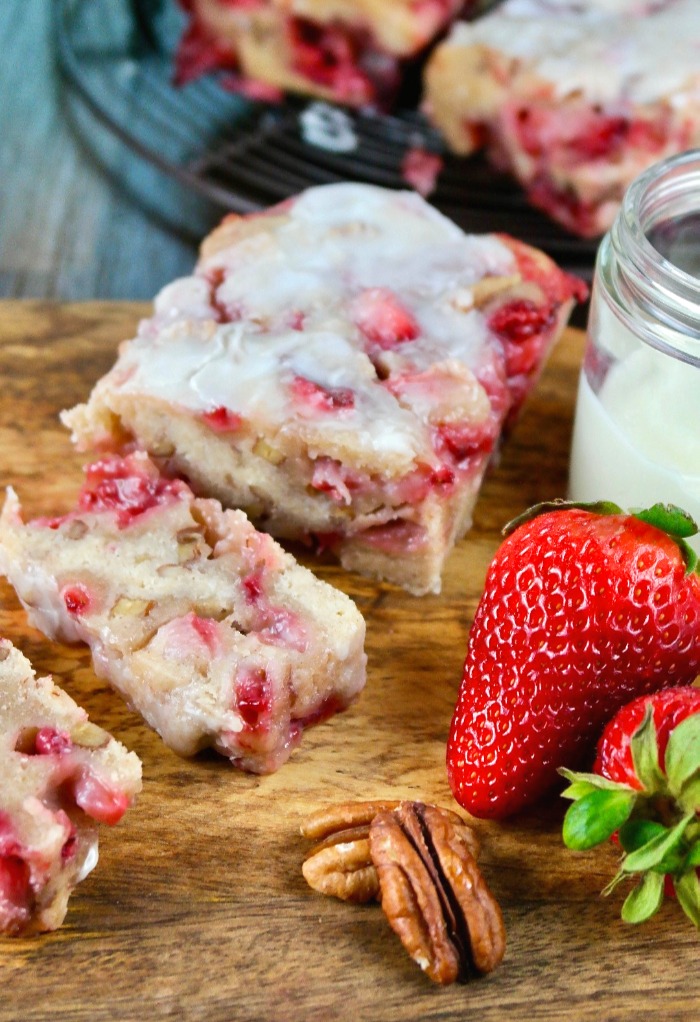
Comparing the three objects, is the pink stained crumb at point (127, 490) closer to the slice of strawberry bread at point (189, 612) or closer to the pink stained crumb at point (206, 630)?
the slice of strawberry bread at point (189, 612)

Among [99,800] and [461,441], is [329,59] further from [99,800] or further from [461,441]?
[99,800]

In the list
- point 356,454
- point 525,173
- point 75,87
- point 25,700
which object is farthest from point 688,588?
point 75,87

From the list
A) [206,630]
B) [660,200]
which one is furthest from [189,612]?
[660,200]

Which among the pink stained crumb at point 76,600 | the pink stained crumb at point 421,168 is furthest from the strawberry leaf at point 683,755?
the pink stained crumb at point 421,168

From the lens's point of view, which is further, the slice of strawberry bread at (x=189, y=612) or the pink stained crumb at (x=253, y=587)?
the pink stained crumb at (x=253, y=587)

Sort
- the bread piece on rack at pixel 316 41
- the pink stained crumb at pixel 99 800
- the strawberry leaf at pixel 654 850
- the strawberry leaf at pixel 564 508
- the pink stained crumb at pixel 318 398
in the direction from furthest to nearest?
the bread piece on rack at pixel 316 41
the pink stained crumb at pixel 318 398
the strawberry leaf at pixel 564 508
the pink stained crumb at pixel 99 800
the strawberry leaf at pixel 654 850

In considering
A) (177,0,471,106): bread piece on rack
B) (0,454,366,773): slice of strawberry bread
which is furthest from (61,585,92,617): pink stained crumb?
(177,0,471,106): bread piece on rack

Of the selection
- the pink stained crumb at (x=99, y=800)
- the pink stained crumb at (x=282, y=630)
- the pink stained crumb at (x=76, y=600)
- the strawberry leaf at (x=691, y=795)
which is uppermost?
the strawberry leaf at (x=691, y=795)

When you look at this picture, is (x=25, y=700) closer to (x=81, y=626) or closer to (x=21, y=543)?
(x=81, y=626)
